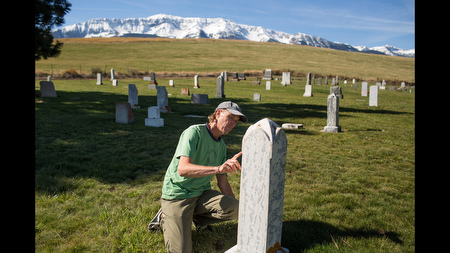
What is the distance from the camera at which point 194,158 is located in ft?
10.5

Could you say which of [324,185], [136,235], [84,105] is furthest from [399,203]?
[84,105]

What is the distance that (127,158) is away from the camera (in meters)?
6.55

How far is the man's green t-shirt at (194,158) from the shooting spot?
315 centimetres

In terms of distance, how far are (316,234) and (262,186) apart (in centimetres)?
153

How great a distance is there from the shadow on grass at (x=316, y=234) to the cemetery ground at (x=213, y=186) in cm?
1

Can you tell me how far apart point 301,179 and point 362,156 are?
279 centimetres

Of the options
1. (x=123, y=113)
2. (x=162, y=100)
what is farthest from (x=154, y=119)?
(x=162, y=100)

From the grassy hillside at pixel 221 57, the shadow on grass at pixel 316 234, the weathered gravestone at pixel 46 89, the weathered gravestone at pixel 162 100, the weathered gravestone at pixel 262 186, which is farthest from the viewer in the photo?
the grassy hillside at pixel 221 57

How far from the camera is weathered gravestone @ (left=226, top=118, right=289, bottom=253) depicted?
2.57 m

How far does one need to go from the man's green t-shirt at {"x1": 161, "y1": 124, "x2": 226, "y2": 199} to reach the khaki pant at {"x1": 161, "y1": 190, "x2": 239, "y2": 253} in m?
0.09

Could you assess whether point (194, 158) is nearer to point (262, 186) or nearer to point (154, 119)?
point (262, 186)

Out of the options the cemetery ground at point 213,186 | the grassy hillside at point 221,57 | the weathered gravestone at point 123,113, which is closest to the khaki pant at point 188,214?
the cemetery ground at point 213,186

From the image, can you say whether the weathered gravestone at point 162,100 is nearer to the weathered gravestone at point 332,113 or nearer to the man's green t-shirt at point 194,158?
the weathered gravestone at point 332,113
